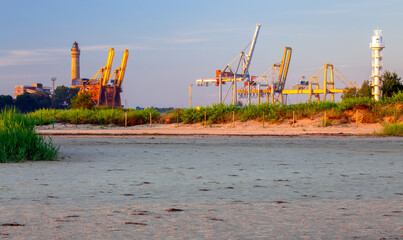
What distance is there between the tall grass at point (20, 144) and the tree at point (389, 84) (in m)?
48.6

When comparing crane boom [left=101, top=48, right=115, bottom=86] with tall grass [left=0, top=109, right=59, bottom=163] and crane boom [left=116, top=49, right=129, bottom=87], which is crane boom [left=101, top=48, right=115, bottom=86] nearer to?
crane boom [left=116, top=49, right=129, bottom=87]

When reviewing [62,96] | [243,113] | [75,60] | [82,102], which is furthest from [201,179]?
[75,60]

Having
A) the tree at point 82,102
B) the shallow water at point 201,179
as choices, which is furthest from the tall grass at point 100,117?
the shallow water at point 201,179

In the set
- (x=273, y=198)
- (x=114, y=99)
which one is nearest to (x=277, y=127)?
(x=273, y=198)

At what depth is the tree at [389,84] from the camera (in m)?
54.0

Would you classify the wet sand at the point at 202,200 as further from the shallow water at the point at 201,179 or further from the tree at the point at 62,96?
the tree at the point at 62,96

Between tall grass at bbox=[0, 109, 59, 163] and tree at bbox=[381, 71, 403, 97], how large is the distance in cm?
4856

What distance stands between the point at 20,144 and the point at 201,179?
18.1 feet

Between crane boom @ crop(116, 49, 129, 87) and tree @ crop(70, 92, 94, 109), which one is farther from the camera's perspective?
crane boom @ crop(116, 49, 129, 87)

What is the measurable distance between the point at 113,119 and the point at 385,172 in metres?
29.9

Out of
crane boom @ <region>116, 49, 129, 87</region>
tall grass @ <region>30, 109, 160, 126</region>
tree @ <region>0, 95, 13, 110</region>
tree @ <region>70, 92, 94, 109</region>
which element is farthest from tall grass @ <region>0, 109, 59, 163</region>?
crane boom @ <region>116, 49, 129, 87</region>

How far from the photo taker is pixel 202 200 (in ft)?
20.6

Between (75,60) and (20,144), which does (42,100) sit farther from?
(20,144)

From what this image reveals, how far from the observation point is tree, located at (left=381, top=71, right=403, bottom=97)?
54000 millimetres
